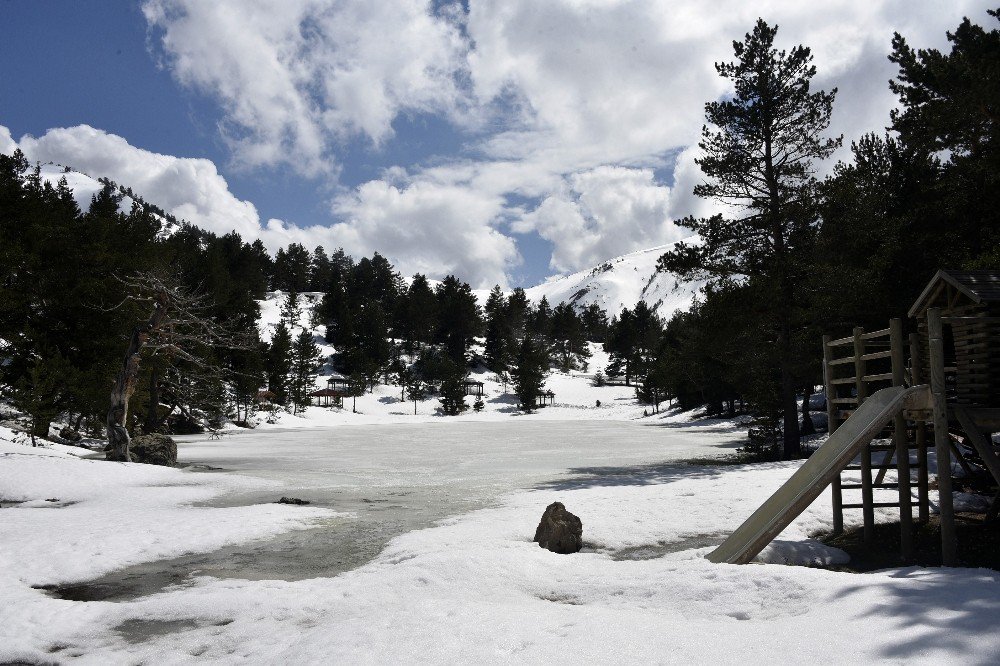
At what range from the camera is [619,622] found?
6086 millimetres

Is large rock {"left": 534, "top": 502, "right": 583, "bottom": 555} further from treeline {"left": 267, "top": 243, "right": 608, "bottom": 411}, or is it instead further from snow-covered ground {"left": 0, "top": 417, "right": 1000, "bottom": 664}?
treeline {"left": 267, "top": 243, "right": 608, "bottom": 411}

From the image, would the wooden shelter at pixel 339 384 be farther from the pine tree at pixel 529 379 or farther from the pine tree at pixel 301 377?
the pine tree at pixel 529 379

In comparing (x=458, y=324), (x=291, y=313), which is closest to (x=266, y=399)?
(x=291, y=313)

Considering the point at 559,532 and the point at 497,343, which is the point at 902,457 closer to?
the point at 559,532

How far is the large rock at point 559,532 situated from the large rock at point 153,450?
19343mm

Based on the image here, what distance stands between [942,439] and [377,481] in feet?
52.0

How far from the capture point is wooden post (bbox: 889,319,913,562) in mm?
10094

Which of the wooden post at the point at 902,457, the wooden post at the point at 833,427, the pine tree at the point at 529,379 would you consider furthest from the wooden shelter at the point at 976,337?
the pine tree at the point at 529,379

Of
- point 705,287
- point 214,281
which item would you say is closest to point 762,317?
point 705,287

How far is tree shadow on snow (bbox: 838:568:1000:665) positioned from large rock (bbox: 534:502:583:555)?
4.68 metres

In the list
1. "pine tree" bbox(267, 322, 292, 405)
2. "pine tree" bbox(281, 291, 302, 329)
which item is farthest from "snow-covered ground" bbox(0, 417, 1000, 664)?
"pine tree" bbox(281, 291, 302, 329)

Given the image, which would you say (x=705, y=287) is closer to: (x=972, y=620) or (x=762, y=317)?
(x=762, y=317)

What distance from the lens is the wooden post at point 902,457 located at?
397 inches

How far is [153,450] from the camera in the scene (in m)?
24.3
